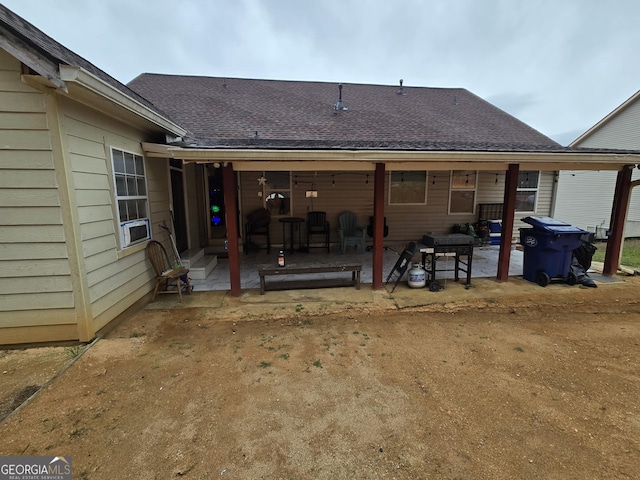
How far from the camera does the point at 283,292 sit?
481 centimetres

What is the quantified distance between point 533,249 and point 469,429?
4.41 metres

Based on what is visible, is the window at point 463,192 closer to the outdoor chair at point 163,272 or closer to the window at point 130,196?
the outdoor chair at point 163,272

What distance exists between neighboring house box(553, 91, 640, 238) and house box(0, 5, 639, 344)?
539 centimetres

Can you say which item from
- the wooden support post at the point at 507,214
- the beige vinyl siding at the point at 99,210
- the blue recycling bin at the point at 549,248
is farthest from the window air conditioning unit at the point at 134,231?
the blue recycling bin at the point at 549,248

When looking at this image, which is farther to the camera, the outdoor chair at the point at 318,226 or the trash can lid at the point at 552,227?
the outdoor chair at the point at 318,226

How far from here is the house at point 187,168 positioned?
9.02 feet

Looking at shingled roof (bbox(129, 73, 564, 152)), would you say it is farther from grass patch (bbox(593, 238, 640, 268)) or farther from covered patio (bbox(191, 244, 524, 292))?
grass patch (bbox(593, 238, 640, 268))

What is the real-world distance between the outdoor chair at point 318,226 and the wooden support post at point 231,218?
3168 millimetres

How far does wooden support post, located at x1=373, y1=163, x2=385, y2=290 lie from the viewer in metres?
4.59

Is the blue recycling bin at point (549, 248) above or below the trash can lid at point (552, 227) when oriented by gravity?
below

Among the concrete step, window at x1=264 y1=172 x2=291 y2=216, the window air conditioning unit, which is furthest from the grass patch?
the window air conditioning unit

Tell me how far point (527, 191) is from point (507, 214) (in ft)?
15.9

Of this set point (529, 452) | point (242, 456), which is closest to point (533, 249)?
point (529, 452)

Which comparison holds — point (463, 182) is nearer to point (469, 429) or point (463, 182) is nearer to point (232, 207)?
point (232, 207)
